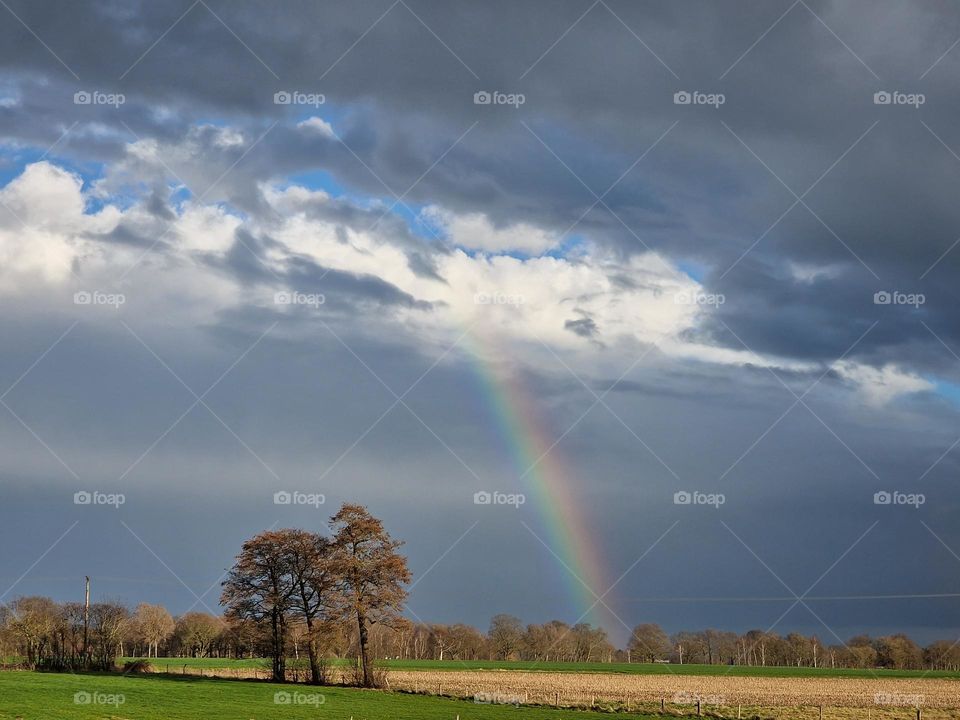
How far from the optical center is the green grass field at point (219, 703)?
50500 mm

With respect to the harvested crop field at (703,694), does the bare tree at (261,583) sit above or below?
above

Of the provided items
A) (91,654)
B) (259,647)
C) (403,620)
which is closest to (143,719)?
(403,620)

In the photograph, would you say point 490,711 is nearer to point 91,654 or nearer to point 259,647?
point 259,647

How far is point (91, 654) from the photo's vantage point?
9825 centimetres

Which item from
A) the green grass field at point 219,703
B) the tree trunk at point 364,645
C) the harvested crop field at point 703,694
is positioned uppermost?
the tree trunk at point 364,645

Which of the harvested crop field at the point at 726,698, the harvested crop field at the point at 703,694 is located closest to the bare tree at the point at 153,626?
the harvested crop field at the point at 726,698

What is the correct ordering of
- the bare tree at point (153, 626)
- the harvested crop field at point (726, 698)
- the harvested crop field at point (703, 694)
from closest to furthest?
the harvested crop field at point (726, 698) < the harvested crop field at point (703, 694) < the bare tree at point (153, 626)

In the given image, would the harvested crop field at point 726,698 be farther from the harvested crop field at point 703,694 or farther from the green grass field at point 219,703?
the green grass field at point 219,703

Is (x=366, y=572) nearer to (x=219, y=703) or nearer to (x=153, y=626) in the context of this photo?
Result: (x=219, y=703)

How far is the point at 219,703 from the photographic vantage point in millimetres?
59906

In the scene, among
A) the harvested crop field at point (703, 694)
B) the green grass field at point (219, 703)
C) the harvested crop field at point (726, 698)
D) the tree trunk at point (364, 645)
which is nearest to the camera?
the green grass field at point (219, 703)

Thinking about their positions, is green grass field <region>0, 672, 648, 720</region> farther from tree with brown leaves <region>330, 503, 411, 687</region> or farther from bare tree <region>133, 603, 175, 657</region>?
bare tree <region>133, 603, 175, 657</region>

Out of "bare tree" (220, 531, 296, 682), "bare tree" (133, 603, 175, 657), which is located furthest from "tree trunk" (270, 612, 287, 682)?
"bare tree" (133, 603, 175, 657)

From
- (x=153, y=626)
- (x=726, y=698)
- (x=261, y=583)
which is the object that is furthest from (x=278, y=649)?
(x=153, y=626)
